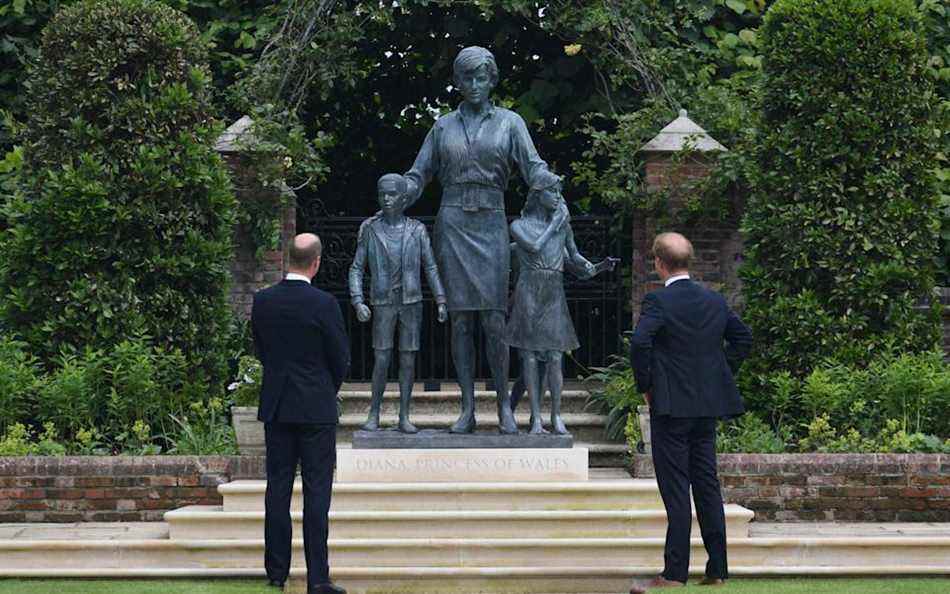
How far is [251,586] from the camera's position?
25.5ft

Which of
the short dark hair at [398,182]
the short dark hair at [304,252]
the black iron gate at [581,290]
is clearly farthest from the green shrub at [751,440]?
the short dark hair at [304,252]

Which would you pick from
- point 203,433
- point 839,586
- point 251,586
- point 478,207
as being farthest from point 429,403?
point 839,586

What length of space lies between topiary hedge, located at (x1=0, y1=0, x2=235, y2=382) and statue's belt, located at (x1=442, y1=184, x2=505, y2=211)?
217 cm

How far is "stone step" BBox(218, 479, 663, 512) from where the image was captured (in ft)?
29.0

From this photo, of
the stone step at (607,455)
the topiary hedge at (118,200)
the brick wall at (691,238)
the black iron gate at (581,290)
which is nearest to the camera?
the topiary hedge at (118,200)

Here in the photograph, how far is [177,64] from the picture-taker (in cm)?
1100

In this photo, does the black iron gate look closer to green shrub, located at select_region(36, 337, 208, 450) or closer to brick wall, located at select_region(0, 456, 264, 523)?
green shrub, located at select_region(36, 337, 208, 450)

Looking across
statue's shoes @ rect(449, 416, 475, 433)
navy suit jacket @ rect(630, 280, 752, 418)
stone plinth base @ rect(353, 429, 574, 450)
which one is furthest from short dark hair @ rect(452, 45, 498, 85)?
navy suit jacket @ rect(630, 280, 752, 418)

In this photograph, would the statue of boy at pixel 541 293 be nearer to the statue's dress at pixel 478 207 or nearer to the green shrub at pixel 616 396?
the statue's dress at pixel 478 207

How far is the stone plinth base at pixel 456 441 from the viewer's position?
30.3ft

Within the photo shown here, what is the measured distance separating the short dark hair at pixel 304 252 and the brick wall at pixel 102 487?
272 centimetres

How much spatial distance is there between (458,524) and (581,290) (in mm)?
4432

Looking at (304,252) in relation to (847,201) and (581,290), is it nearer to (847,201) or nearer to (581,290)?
(847,201)

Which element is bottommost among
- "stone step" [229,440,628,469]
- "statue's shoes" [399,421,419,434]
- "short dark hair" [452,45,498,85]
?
"stone step" [229,440,628,469]
